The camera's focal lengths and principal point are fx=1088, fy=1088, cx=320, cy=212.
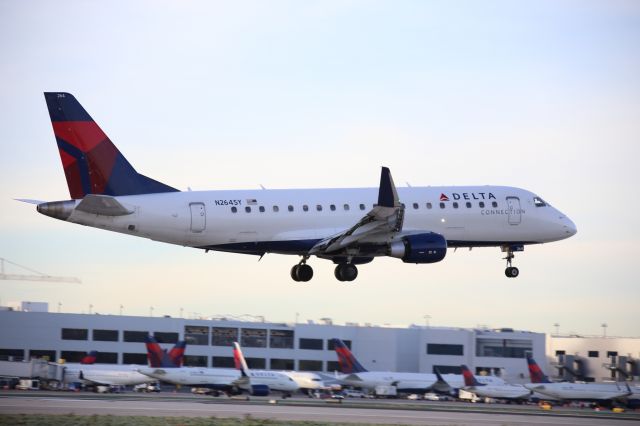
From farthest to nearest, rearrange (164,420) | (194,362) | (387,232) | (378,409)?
1. (194,362)
2. (378,409)
3. (387,232)
4. (164,420)

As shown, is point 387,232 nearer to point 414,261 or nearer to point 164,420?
point 414,261

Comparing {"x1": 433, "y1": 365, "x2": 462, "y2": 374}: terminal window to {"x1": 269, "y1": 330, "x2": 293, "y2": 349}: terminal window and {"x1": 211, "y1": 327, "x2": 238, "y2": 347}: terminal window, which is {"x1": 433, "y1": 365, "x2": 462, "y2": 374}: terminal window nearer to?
{"x1": 269, "y1": 330, "x2": 293, "y2": 349}: terminal window

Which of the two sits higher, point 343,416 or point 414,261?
point 414,261

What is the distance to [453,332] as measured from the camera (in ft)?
384

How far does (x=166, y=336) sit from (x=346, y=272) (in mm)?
56825

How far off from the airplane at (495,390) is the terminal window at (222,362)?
3360 centimetres

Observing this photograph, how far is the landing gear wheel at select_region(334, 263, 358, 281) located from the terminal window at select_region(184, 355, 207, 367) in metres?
55.1

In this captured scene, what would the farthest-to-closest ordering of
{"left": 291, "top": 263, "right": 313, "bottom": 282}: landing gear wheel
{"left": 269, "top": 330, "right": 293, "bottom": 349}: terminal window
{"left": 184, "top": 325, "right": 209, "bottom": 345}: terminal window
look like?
{"left": 269, "top": 330, "right": 293, "bottom": 349}: terminal window → {"left": 184, "top": 325, "right": 209, "bottom": 345}: terminal window → {"left": 291, "top": 263, "right": 313, "bottom": 282}: landing gear wheel

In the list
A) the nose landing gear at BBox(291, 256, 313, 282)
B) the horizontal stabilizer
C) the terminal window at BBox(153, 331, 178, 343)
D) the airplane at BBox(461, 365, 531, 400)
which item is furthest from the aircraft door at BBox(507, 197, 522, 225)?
the terminal window at BBox(153, 331, 178, 343)

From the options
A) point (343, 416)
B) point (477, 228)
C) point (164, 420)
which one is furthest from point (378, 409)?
point (164, 420)

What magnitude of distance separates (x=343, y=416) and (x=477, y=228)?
1348 centimetres

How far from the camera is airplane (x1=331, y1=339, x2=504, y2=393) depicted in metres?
92.7

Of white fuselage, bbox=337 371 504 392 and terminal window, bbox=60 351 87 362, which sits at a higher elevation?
terminal window, bbox=60 351 87 362

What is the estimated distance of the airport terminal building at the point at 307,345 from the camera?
374 feet
